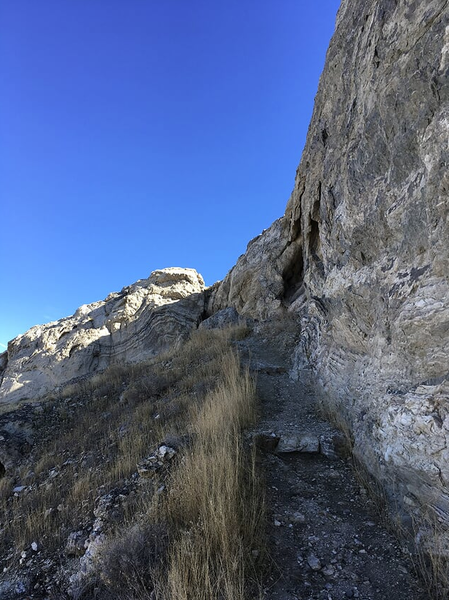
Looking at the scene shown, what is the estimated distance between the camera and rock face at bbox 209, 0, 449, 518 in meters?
2.63

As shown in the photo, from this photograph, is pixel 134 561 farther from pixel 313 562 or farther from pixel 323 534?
pixel 323 534

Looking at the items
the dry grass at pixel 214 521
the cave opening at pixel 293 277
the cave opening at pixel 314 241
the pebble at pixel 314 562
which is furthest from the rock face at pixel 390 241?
the cave opening at pixel 293 277

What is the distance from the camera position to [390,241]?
3541 mm

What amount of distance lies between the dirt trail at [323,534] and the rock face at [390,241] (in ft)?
1.28

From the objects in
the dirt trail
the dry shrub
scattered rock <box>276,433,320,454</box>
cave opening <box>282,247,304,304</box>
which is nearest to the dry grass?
the dry shrub

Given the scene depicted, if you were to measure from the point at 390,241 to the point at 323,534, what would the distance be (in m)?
2.88

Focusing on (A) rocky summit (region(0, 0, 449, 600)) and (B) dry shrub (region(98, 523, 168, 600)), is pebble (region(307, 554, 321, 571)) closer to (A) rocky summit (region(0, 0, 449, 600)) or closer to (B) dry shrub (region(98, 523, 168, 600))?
(A) rocky summit (region(0, 0, 449, 600))

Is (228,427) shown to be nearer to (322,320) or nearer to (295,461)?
(295,461)

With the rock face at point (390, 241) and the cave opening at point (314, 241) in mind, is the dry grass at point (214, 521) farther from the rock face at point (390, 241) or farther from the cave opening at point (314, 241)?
the cave opening at point (314, 241)

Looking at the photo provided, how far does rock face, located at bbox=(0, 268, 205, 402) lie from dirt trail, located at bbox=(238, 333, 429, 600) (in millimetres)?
11335

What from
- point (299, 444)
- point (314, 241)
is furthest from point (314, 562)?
point (314, 241)

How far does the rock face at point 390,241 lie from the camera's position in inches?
104

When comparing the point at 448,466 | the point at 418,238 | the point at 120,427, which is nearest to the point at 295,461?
the point at 448,466

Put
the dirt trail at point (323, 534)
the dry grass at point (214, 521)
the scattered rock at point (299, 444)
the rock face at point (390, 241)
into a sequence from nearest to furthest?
the dry grass at point (214, 521) → the dirt trail at point (323, 534) → the rock face at point (390, 241) → the scattered rock at point (299, 444)
